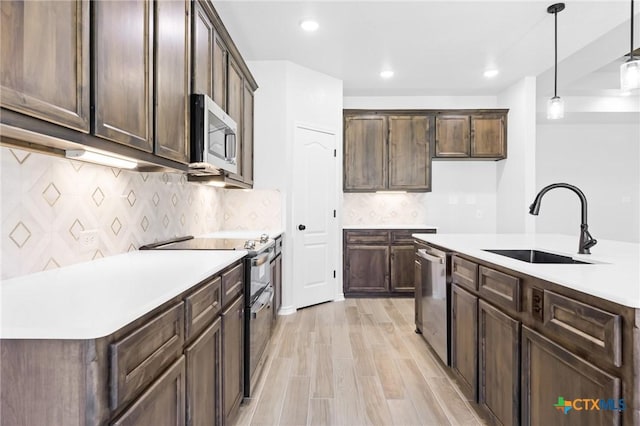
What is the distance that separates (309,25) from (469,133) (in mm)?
2913

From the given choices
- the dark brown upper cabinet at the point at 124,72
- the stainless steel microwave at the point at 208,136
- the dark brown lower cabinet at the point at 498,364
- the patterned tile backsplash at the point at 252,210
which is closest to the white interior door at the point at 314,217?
the patterned tile backsplash at the point at 252,210

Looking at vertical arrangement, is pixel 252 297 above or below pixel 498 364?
above

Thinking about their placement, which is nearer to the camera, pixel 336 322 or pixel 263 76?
pixel 336 322

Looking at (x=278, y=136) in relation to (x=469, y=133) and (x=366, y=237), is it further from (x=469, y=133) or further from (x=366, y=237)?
(x=469, y=133)

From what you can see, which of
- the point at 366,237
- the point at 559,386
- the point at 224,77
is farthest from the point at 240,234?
the point at 559,386

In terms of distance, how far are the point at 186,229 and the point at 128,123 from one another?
5.10 feet

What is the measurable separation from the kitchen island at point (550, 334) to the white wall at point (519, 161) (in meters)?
2.48

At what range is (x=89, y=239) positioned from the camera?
1667 millimetres

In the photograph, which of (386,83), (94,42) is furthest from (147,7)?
(386,83)

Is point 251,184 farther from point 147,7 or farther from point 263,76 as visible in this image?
point 147,7

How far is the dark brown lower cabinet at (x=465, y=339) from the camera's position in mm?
2004

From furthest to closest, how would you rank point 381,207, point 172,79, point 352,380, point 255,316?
point 381,207 < point 352,380 < point 255,316 < point 172,79

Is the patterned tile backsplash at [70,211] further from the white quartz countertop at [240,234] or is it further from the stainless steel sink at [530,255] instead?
the stainless steel sink at [530,255]

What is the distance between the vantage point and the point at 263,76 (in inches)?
158
